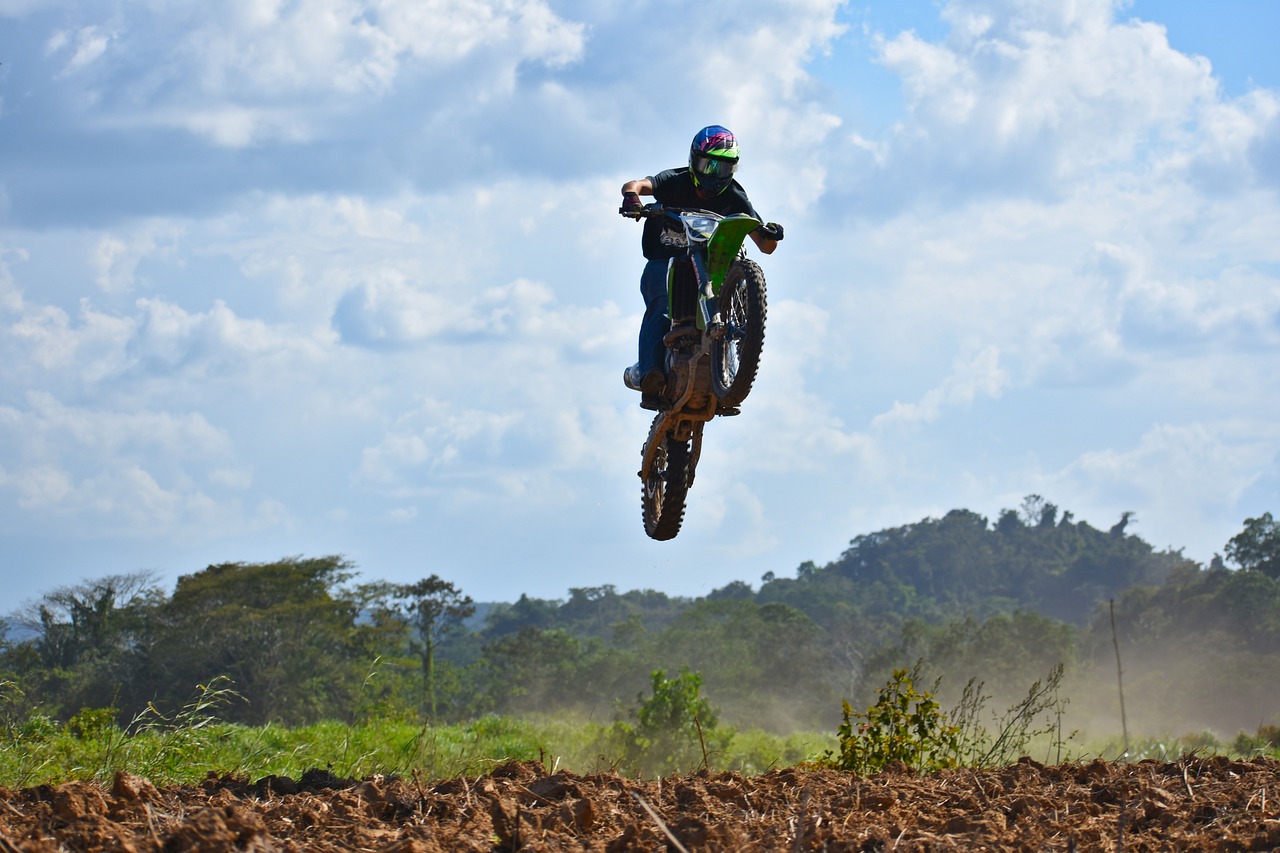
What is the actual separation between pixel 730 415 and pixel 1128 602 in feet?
220

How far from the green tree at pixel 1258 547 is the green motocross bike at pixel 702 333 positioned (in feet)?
231

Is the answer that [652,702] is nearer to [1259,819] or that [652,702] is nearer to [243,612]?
[1259,819]

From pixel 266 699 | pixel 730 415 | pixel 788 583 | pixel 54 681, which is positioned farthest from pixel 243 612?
pixel 788 583

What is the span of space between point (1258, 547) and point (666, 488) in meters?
72.1

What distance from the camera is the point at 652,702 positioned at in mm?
25000

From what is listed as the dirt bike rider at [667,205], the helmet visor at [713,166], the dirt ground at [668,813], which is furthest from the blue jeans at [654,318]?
the dirt ground at [668,813]

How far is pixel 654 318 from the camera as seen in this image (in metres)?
9.91

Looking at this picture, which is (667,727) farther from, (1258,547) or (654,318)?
(1258,547)

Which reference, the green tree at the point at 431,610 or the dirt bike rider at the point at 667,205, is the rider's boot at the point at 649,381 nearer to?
the dirt bike rider at the point at 667,205

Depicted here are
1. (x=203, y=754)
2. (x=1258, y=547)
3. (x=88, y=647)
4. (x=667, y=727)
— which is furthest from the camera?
(x=1258, y=547)

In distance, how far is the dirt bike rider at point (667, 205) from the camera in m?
9.59

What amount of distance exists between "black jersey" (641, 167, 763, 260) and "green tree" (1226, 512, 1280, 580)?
7054 centimetres

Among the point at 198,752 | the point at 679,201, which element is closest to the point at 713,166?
the point at 679,201

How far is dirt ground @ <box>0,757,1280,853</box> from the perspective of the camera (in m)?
A: 5.14
